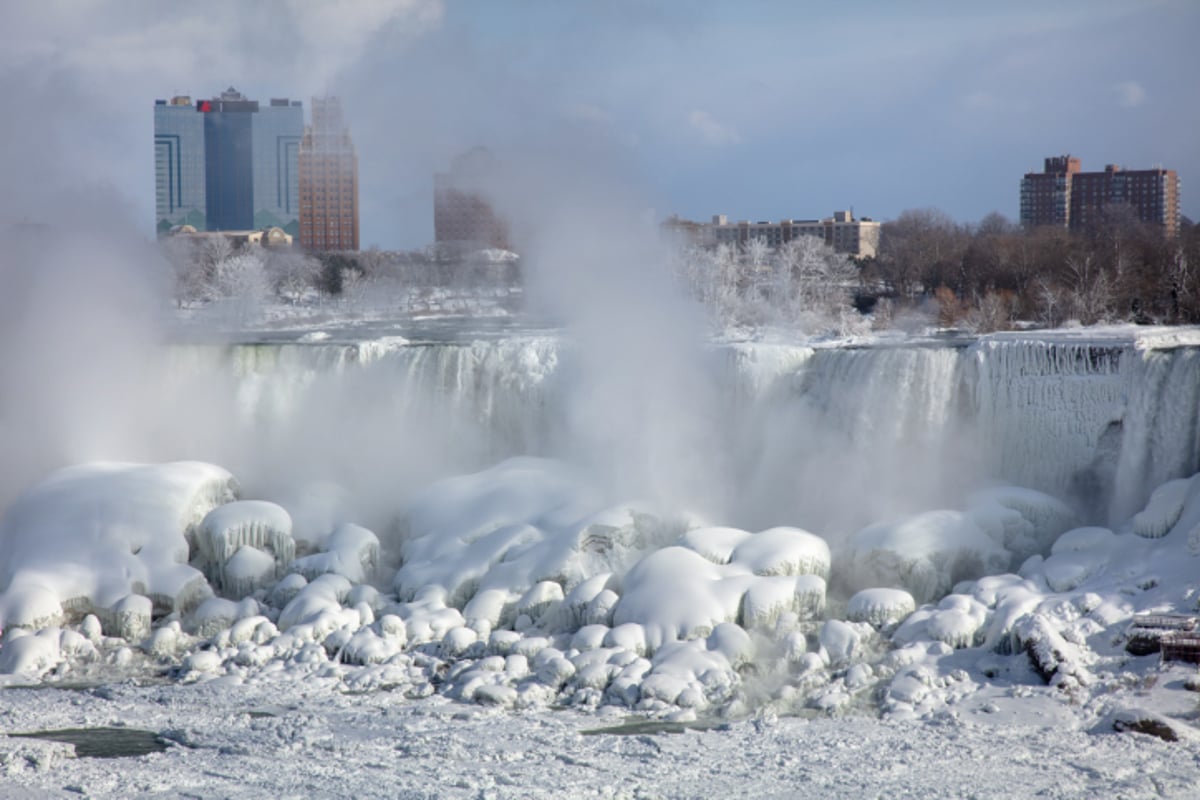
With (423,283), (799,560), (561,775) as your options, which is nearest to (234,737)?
(561,775)

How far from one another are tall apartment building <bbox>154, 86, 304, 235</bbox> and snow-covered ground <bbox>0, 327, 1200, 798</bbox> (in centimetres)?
4646

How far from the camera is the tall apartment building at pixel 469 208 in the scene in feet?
61.2

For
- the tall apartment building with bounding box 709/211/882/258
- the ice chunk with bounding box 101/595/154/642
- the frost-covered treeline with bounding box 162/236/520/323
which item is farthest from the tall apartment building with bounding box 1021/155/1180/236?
the ice chunk with bounding box 101/595/154/642

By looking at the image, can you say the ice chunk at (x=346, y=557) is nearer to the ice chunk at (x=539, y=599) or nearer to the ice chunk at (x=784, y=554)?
the ice chunk at (x=539, y=599)

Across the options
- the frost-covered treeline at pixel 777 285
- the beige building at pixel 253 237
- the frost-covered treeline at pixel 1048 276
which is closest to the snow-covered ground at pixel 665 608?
the frost-covered treeline at pixel 1048 276

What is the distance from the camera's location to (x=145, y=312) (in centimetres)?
1788

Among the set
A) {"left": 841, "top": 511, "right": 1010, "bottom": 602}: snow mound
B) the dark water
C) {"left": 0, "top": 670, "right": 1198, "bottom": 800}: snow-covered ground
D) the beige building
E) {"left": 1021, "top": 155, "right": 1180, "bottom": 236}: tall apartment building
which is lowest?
the dark water

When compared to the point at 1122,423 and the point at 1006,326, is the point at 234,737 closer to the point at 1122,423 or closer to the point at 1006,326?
the point at 1122,423

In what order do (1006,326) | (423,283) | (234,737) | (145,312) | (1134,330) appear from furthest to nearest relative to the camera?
(423,283) → (1006,326) → (145,312) → (1134,330) → (234,737)

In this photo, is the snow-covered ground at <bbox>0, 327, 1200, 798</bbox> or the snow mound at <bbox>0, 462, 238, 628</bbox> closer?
the snow-covered ground at <bbox>0, 327, 1200, 798</bbox>

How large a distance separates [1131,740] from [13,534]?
10.5 meters

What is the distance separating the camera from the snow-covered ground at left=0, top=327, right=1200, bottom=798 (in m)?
8.37

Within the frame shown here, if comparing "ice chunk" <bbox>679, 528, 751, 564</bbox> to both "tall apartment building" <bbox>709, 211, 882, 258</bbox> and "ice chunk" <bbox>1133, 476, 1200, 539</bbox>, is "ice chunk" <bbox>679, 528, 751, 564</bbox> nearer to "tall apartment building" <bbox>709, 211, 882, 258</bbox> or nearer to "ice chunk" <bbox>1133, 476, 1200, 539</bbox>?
"ice chunk" <bbox>1133, 476, 1200, 539</bbox>

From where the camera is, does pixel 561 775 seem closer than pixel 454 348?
Yes
